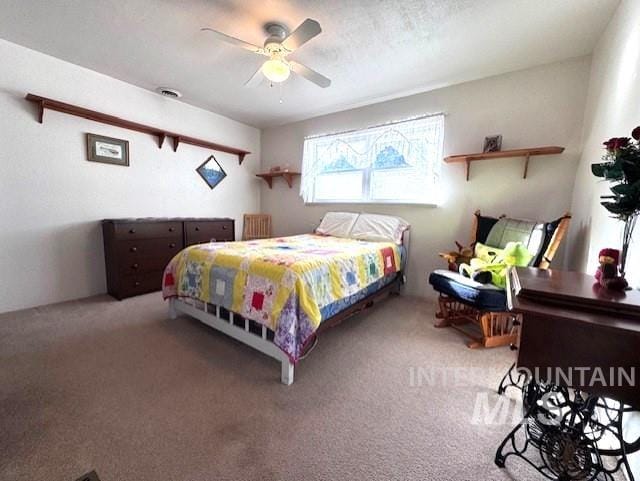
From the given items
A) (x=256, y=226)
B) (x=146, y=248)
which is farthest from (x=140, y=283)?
(x=256, y=226)

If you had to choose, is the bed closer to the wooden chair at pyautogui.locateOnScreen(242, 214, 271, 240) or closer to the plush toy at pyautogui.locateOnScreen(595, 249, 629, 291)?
the plush toy at pyautogui.locateOnScreen(595, 249, 629, 291)

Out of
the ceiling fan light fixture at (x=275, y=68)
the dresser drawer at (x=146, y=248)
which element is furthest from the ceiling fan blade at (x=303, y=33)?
the dresser drawer at (x=146, y=248)

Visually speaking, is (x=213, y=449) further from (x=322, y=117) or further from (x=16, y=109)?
(x=322, y=117)

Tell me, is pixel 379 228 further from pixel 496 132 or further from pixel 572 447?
pixel 572 447

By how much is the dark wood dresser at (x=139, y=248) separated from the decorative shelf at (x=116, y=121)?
1.11 meters

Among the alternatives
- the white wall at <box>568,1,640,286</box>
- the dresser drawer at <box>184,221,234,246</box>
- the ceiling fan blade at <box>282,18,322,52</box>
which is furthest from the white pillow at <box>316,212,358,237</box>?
the white wall at <box>568,1,640,286</box>

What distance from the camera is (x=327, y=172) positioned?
397 cm

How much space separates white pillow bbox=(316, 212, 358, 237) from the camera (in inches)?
136

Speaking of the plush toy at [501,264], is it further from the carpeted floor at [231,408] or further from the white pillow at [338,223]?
the white pillow at [338,223]

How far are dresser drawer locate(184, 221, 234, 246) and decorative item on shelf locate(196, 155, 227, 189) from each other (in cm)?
70

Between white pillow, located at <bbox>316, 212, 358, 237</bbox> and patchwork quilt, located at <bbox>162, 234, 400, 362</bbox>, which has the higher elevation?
white pillow, located at <bbox>316, 212, 358, 237</bbox>

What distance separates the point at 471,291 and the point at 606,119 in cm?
150

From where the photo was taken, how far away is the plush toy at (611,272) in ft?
3.28

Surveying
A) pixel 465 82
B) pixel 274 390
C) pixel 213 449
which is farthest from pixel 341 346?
pixel 465 82
